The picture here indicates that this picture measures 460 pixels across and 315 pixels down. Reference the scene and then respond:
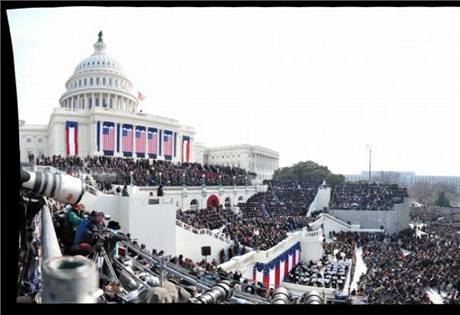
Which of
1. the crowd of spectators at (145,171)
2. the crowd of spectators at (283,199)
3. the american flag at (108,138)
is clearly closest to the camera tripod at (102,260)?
the crowd of spectators at (145,171)

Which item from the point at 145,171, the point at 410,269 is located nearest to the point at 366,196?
the point at 410,269

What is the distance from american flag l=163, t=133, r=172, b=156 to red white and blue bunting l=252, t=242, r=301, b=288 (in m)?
4.36

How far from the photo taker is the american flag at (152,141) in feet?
35.2

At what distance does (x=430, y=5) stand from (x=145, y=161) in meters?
7.78

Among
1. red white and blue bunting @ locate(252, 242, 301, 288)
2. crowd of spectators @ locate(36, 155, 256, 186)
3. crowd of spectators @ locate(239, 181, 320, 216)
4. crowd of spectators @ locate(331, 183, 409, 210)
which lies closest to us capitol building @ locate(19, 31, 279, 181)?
crowd of spectators @ locate(36, 155, 256, 186)

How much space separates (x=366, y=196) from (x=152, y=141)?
7918mm

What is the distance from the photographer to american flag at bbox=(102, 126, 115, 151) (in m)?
9.89

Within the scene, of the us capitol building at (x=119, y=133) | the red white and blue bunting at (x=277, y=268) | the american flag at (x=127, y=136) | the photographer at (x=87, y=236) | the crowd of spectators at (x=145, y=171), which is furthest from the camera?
the american flag at (x=127, y=136)

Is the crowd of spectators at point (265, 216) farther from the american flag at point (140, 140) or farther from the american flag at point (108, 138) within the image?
the american flag at point (108, 138)

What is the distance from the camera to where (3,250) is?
4332 mm

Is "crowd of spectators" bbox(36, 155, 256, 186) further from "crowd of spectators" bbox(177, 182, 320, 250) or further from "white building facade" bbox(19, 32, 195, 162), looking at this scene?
"crowd of spectators" bbox(177, 182, 320, 250)

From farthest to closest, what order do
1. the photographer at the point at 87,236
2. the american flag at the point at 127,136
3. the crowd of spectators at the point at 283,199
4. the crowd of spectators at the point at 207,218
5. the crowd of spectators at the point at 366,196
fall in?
the crowd of spectators at the point at 283,199
the crowd of spectators at the point at 366,196
the american flag at the point at 127,136
the crowd of spectators at the point at 207,218
the photographer at the point at 87,236

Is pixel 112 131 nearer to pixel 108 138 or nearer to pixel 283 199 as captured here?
pixel 108 138

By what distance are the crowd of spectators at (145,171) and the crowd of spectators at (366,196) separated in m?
3.64
